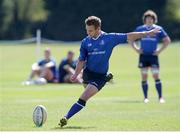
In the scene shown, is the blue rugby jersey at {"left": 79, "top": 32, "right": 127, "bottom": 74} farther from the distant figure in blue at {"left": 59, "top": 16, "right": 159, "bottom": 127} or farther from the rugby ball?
the rugby ball

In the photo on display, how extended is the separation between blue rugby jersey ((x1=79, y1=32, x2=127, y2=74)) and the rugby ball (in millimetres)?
1200

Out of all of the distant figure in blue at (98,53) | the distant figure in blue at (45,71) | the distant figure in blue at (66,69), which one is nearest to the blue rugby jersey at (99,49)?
the distant figure in blue at (98,53)

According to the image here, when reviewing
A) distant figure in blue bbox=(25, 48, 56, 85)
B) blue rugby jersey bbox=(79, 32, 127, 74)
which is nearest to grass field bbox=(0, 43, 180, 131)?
distant figure in blue bbox=(25, 48, 56, 85)

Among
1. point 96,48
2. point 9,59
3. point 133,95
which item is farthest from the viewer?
point 9,59

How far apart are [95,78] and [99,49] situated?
53 centimetres

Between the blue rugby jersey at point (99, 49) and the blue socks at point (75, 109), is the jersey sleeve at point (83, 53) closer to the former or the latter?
the blue rugby jersey at point (99, 49)

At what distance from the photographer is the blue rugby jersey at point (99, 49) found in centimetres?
1357

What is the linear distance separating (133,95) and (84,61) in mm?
8423

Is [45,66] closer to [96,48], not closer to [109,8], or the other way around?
[96,48]

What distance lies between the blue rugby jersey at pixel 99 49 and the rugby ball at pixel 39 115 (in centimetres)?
120

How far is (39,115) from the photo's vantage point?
1320 centimetres

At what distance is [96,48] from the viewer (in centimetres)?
1357

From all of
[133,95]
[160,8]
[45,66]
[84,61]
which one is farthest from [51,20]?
[84,61]

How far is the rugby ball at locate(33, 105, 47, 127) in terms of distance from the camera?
13078mm
